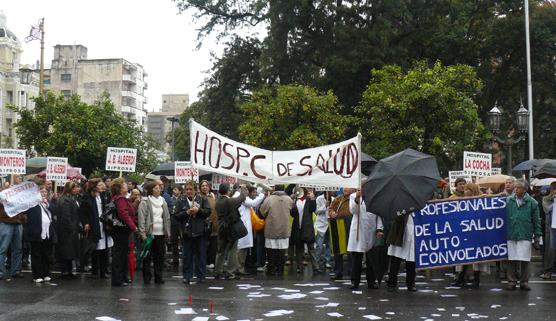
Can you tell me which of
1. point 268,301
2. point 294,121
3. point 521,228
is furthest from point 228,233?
point 294,121

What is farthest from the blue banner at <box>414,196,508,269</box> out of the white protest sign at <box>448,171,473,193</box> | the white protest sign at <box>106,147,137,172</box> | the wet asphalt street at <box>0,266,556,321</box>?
the white protest sign at <box>106,147,137,172</box>

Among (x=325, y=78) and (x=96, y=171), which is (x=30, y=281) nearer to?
(x=325, y=78)

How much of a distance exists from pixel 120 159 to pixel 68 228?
5710 mm

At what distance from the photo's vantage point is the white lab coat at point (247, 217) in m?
15.6

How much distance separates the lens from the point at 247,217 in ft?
52.5

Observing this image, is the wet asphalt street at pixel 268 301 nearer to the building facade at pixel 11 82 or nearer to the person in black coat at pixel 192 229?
the person in black coat at pixel 192 229

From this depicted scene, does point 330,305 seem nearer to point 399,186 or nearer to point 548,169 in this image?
point 399,186

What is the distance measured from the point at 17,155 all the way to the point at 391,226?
34.8ft

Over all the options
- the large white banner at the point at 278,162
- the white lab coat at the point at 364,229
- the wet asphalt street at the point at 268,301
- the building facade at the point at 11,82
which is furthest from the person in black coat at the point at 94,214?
the building facade at the point at 11,82

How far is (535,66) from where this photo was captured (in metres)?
39.0

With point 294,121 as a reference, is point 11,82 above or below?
above

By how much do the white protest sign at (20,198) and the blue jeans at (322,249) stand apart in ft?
19.6

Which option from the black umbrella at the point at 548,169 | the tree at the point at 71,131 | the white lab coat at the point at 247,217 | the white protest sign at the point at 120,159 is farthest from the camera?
the tree at the point at 71,131

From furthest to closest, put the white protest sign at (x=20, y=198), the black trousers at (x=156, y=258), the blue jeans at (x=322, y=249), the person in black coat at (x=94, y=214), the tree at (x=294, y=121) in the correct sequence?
the tree at (x=294, y=121)
the blue jeans at (x=322, y=249)
the person in black coat at (x=94, y=214)
the white protest sign at (x=20, y=198)
the black trousers at (x=156, y=258)
